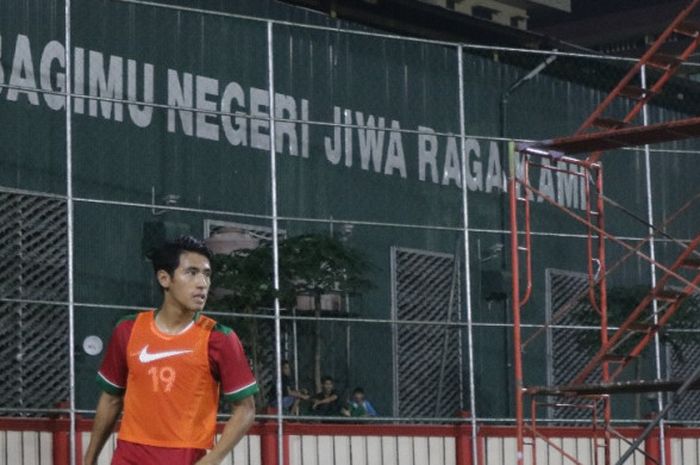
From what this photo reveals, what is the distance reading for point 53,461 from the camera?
16500 mm

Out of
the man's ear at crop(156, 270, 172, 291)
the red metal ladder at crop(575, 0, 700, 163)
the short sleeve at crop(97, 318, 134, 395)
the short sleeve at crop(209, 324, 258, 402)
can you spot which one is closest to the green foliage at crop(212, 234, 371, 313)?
the red metal ladder at crop(575, 0, 700, 163)

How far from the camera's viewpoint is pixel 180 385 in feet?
27.1

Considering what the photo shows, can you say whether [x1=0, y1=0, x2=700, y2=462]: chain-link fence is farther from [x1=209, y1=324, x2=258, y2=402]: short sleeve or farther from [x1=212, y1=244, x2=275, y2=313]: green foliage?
[x1=209, y1=324, x2=258, y2=402]: short sleeve

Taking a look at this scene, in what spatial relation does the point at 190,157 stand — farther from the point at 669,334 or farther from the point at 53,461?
the point at 669,334

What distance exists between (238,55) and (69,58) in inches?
125

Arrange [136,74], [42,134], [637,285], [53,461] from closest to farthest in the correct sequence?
1. [53,461]
2. [42,134]
3. [136,74]
4. [637,285]

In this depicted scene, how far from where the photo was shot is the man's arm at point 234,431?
803cm

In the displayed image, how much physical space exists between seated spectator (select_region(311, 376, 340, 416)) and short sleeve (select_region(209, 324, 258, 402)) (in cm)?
1047

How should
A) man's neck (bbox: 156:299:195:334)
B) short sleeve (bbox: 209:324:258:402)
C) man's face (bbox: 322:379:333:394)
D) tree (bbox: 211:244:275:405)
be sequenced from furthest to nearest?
man's face (bbox: 322:379:333:394)
tree (bbox: 211:244:275:405)
man's neck (bbox: 156:299:195:334)
short sleeve (bbox: 209:324:258:402)

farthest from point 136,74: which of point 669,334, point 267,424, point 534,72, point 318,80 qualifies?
point 669,334

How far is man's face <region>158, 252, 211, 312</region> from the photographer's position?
8.32 metres

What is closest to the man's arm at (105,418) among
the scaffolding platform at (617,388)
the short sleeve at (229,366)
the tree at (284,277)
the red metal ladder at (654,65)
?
the short sleeve at (229,366)

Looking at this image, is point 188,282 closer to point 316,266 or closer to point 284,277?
point 284,277

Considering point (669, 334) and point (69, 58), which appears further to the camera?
point (669, 334)
